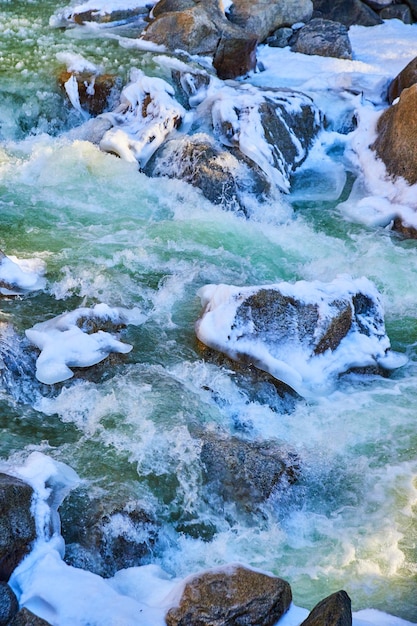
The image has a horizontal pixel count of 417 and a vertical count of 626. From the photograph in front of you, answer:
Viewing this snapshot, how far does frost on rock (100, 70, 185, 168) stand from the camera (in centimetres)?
865

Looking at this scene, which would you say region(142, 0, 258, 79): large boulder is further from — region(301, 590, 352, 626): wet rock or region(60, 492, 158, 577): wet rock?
region(301, 590, 352, 626): wet rock

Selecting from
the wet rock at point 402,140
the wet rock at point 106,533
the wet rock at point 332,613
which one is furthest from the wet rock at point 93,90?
the wet rock at point 332,613

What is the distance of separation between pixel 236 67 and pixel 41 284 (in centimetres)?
656

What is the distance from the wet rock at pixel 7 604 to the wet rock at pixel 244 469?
137 centimetres

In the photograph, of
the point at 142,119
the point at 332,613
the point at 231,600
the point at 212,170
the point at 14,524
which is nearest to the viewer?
the point at 332,613

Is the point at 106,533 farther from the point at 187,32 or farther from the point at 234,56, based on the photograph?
the point at 187,32

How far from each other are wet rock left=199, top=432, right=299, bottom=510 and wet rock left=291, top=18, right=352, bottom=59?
9434 millimetres

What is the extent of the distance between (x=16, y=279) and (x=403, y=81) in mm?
6764

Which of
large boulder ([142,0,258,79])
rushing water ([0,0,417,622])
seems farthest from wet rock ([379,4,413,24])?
rushing water ([0,0,417,622])

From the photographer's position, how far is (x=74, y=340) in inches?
207

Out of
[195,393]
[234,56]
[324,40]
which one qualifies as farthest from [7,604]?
[324,40]

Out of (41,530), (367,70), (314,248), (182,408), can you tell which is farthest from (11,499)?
(367,70)

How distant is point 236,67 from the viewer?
11.3 metres

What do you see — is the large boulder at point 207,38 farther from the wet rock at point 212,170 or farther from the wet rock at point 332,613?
the wet rock at point 332,613
